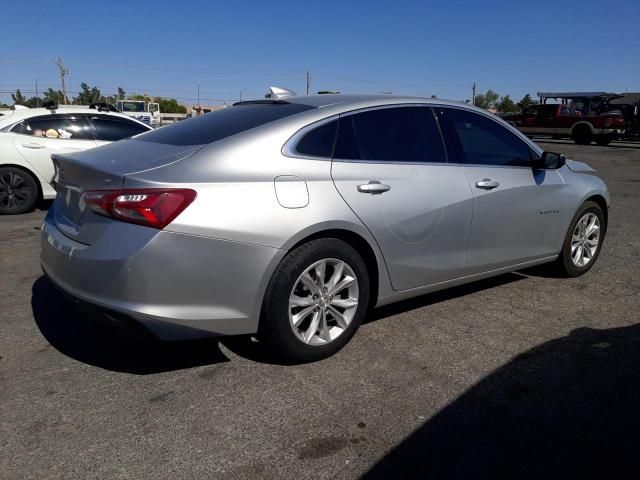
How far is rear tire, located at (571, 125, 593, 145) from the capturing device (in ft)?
87.3

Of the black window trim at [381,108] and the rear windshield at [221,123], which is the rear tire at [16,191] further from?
the black window trim at [381,108]

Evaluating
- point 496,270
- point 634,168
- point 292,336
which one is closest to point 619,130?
point 634,168

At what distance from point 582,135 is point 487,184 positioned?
84.9ft

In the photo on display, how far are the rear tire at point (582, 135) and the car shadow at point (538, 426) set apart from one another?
26.0 metres

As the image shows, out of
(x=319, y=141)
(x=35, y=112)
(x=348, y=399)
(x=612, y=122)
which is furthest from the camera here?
(x=612, y=122)

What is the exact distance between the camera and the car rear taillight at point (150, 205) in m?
2.74

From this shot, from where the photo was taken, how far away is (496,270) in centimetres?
434

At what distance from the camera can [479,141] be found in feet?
14.0

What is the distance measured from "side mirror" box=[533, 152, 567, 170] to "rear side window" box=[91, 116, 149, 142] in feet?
19.4

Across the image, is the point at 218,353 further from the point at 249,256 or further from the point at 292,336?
the point at 249,256

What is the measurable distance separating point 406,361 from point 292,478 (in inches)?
51.0

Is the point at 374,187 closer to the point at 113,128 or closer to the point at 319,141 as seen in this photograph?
the point at 319,141

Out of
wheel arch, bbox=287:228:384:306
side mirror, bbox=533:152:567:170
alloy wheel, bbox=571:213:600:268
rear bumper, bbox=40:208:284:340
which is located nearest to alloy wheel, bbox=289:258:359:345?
wheel arch, bbox=287:228:384:306

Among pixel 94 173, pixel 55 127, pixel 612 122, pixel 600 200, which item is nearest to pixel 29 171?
pixel 55 127
